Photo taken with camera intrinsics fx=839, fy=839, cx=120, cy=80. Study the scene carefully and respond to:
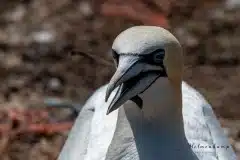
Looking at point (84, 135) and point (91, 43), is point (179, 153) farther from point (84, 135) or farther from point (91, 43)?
point (91, 43)

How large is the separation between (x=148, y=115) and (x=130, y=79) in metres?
0.15

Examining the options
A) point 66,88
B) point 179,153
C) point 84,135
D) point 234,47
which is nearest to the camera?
point 179,153

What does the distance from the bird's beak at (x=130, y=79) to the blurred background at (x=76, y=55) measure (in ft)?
4.13

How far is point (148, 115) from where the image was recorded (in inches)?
77.4

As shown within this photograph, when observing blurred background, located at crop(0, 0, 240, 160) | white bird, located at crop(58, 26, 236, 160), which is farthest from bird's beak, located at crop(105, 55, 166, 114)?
blurred background, located at crop(0, 0, 240, 160)

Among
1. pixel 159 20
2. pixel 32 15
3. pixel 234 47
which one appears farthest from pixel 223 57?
pixel 32 15

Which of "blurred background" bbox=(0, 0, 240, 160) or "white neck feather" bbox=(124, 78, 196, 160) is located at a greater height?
"blurred background" bbox=(0, 0, 240, 160)

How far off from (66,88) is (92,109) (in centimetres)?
84

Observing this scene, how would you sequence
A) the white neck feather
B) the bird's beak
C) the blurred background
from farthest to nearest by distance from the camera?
the blurred background → the white neck feather → the bird's beak

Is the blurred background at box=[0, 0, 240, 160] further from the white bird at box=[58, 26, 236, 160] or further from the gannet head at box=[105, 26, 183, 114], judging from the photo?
the gannet head at box=[105, 26, 183, 114]

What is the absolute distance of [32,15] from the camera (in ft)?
12.6

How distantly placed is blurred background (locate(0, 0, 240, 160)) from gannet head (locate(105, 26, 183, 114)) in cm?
122

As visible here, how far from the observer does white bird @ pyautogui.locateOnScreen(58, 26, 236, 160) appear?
1853mm

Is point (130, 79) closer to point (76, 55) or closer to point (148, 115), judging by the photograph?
point (148, 115)
